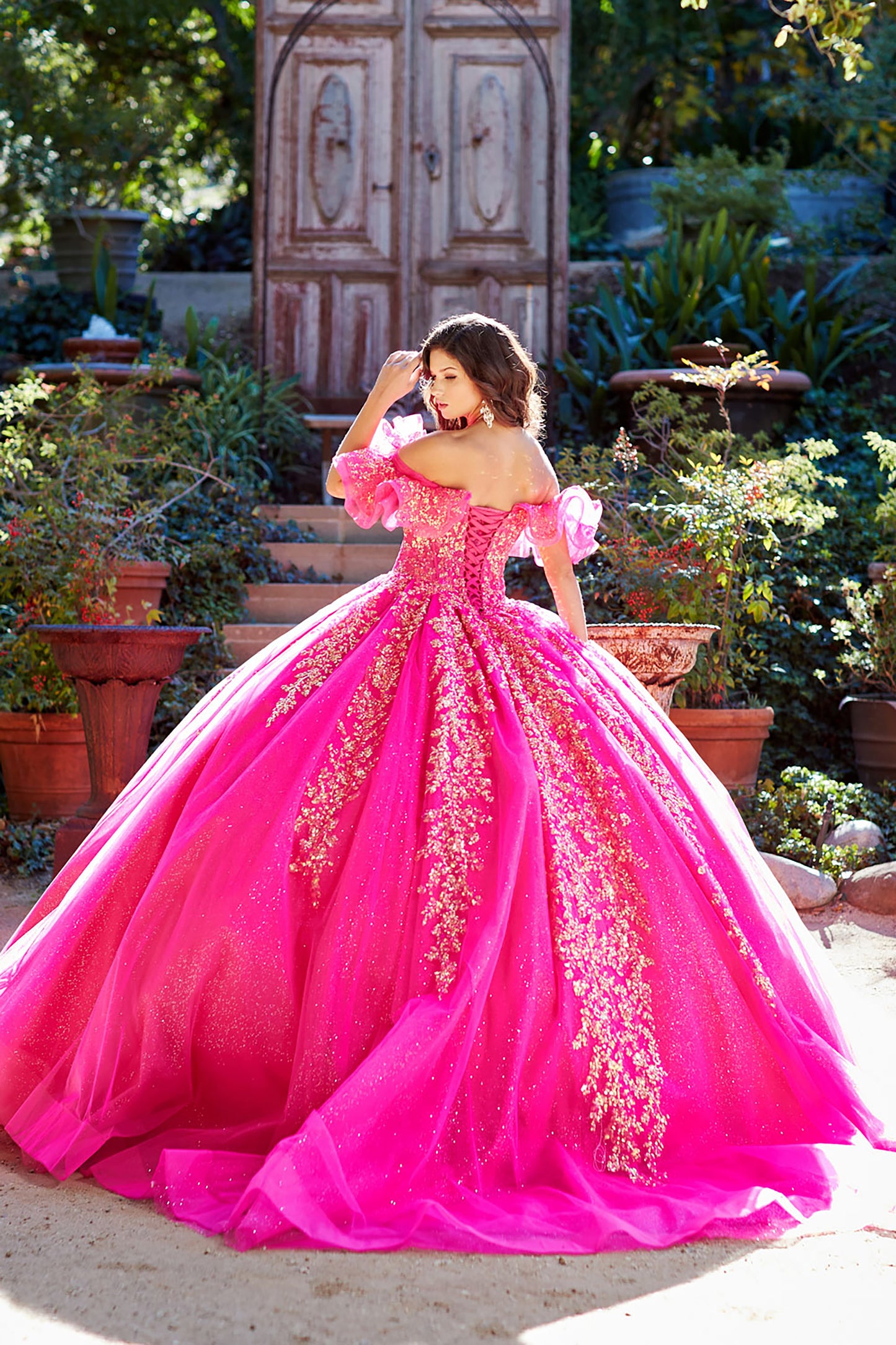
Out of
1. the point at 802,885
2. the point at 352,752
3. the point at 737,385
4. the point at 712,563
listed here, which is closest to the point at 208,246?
the point at 737,385

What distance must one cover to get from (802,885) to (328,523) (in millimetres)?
3357

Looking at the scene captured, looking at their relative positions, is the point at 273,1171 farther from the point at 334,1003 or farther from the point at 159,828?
the point at 159,828

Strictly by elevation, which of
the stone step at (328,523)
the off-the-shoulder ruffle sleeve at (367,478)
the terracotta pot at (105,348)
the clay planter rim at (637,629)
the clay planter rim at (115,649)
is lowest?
the clay planter rim at (115,649)

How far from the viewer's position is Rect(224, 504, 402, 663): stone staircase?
5.92 meters

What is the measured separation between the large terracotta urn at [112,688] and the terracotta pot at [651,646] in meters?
1.32

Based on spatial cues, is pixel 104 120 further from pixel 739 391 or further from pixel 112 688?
pixel 112 688

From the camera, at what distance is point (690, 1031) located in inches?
90.2

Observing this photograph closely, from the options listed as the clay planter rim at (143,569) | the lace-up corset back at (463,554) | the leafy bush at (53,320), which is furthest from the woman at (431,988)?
the leafy bush at (53,320)

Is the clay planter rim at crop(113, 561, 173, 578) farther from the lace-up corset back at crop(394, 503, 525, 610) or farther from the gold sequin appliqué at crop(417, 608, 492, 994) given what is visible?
the gold sequin appliqué at crop(417, 608, 492, 994)

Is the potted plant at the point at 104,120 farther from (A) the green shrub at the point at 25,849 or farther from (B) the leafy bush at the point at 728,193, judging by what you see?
(A) the green shrub at the point at 25,849

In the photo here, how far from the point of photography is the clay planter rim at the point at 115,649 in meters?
4.26

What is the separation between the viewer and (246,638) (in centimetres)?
591

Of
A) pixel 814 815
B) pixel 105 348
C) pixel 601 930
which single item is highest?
pixel 105 348

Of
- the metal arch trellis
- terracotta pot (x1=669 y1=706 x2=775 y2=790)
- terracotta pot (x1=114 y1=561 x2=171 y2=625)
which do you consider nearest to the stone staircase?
terracotta pot (x1=114 y1=561 x2=171 y2=625)
